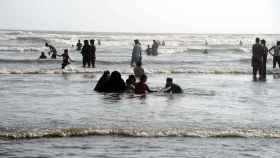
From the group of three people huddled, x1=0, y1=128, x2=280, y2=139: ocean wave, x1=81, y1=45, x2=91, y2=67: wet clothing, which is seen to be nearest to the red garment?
the group of three people huddled

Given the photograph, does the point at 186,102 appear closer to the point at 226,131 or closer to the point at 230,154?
the point at 226,131

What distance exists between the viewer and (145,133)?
11461 mm

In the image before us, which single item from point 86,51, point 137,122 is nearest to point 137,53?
point 86,51

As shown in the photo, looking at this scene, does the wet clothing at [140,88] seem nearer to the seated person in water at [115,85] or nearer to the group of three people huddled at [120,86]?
the group of three people huddled at [120,86]

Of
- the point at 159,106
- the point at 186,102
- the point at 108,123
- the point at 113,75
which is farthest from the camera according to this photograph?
the point at 113,75

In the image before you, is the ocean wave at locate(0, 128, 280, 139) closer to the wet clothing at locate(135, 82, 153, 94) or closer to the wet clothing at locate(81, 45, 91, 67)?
the wet clothing at locate(135, 82, 153, 94)

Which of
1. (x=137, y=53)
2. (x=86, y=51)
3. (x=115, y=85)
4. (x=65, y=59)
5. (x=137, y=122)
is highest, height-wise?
(x=86, y=51)

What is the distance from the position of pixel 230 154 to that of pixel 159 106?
21.1 ft

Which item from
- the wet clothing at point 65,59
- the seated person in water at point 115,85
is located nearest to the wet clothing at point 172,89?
the seated person in water at point 115,85

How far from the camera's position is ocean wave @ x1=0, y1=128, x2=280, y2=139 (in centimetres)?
1108

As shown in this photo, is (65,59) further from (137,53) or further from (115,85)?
(115,85)

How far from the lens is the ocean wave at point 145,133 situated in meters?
11.1

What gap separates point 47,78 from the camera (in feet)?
85.1

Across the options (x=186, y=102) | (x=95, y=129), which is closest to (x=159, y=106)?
(x=186, y=102)
